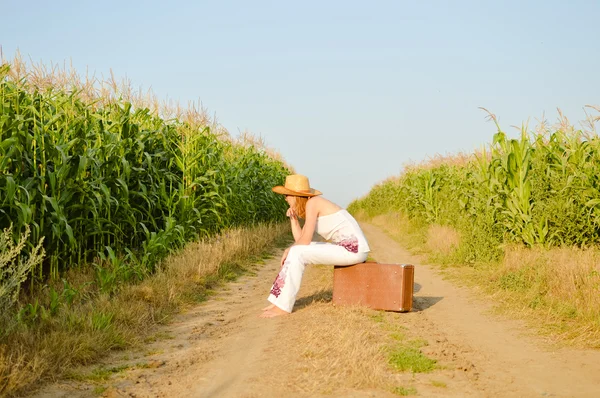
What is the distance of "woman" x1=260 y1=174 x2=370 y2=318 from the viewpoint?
7762 mm

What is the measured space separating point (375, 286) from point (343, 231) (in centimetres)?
80

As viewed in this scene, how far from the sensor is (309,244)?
8.02 metres

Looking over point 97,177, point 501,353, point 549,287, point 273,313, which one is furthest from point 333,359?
point 97,177

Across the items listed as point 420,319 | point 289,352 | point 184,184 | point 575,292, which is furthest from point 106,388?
point 184,184

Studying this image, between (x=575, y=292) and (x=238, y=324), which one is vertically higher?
(x=575, y=292)

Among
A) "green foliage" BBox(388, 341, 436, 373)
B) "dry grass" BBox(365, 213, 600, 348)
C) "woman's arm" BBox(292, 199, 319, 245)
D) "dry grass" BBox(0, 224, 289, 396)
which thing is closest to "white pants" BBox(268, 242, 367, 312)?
"woman's arm" BBox(292, 199, 319, 245)

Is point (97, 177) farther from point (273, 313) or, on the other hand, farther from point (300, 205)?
point (273, 313)

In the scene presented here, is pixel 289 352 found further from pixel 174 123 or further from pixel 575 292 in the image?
pixel 174 123

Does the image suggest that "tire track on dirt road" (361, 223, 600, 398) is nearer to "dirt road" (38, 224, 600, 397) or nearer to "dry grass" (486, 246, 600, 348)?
"dirt road" (38, 224, 600, 397)

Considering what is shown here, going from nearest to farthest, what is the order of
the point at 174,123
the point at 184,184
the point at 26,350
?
the point at 26,350
the point at 184,184
the point at 174,123

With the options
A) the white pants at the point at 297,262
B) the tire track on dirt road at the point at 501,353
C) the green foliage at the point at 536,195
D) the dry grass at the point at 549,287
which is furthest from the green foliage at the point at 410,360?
the green foliage at the point at 536,195

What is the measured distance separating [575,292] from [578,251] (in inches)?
112

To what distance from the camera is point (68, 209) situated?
8.63 metres

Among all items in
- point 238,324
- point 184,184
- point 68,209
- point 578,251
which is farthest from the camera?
point 184,184
